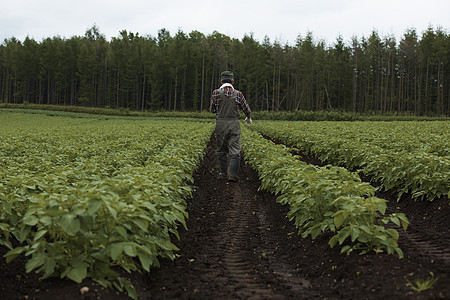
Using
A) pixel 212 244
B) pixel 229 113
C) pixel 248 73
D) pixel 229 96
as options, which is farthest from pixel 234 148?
pixel 248 73

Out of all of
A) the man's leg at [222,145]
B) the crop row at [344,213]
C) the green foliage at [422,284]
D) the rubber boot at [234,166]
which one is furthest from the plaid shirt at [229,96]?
the green foliage at [422,284]

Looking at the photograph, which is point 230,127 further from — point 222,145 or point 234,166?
point 234,166

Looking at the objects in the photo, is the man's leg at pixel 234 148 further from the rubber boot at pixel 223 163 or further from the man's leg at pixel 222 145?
the rubber boot at pixel 223 163

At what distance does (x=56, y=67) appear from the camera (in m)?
75.6

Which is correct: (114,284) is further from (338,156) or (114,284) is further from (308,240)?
(338,156)

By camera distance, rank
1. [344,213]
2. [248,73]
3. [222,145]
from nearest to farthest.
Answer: [344,213]
[222,145]
[248,73]

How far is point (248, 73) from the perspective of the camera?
6700 cm

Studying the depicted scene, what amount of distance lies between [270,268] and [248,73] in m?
65.8

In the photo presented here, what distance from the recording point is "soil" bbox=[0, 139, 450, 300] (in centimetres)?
245

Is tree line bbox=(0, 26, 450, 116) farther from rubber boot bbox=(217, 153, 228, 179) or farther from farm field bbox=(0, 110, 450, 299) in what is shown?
farm field bbox=(0, 110, 450, 299)

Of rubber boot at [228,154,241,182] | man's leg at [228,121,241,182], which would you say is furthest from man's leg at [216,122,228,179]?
rubber boot at [228,154,241,182]

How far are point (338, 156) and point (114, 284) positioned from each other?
28.4 ft

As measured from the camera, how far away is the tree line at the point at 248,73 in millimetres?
60375

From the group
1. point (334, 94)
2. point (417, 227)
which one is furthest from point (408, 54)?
point (417, 227)
